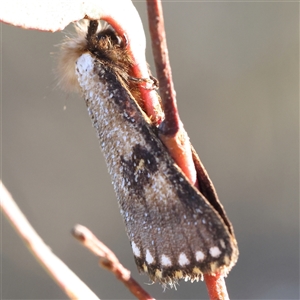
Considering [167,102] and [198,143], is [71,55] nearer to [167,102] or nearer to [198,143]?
[167,102]

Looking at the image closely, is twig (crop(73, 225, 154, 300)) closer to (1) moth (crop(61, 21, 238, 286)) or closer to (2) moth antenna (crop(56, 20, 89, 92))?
(1) moth (crop(61, 21, 238, 286))

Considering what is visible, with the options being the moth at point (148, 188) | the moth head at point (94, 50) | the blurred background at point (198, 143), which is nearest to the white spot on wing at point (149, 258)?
the moth at point (148, 188)

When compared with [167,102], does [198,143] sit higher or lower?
lower

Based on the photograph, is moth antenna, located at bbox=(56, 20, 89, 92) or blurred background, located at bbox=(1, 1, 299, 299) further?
blurred background, located at bbox=(1, 1, 299, 299)

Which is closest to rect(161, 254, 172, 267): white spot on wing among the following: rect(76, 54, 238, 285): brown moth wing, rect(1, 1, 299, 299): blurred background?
rect(76, 54, 238, 285): brown moth wing

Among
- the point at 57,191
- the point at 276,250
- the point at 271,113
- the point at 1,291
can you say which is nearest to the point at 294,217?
the point at 276,250

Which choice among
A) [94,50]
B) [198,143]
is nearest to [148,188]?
[94,50]

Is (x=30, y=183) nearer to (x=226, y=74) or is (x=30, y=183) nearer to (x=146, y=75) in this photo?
(x=226, y=74)
